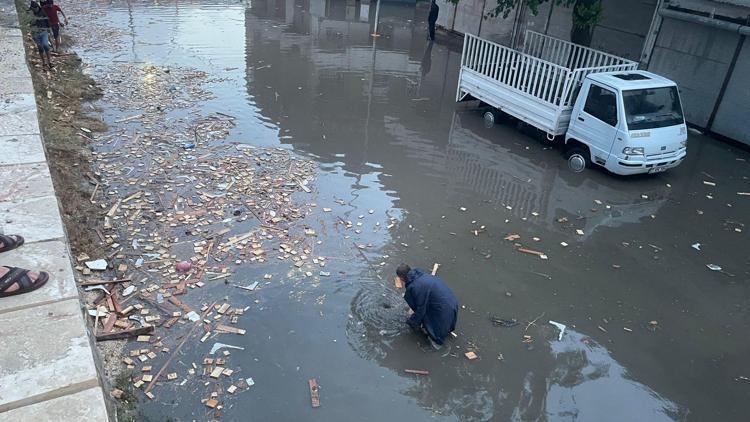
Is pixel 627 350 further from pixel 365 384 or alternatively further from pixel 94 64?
pixel 94 64

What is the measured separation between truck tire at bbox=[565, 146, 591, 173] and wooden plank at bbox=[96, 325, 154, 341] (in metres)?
9.35

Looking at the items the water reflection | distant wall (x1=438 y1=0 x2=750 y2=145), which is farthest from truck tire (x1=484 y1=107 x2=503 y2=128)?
the water reflection

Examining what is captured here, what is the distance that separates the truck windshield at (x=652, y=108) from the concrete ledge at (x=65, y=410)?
10.4 meters

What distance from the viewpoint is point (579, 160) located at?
11945mm

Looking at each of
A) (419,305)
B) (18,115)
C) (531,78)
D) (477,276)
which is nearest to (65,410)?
(419,305)

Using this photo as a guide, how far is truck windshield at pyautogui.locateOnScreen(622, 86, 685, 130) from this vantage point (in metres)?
10.9

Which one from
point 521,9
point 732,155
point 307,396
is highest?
point 521,9

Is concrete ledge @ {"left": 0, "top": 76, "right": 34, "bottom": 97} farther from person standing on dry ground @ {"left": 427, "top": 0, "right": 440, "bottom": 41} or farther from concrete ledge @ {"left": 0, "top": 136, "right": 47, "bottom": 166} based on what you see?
person standing on dry ground @ {"left": 427, "top": 0, "right": 440, "bottom": 41}

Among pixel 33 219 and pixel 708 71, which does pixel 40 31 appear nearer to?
pixel 33 219

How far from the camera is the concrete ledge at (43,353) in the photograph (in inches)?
179

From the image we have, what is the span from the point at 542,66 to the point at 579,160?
2549 millimetres

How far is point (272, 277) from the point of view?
7980 millimetres

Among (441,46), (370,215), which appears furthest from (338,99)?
(441,46)

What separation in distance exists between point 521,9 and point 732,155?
35.2 feet
